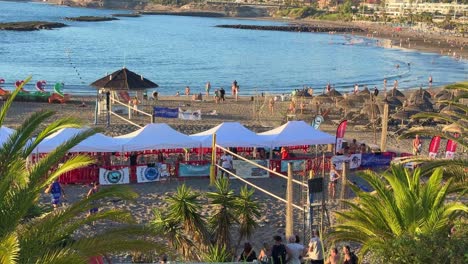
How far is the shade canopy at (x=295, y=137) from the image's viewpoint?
19406mm

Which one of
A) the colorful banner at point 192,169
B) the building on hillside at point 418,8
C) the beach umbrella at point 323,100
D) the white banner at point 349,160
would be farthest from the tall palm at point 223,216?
the building on hillside at point 418,8

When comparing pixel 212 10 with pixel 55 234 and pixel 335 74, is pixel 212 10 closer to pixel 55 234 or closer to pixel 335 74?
pixel 335 74

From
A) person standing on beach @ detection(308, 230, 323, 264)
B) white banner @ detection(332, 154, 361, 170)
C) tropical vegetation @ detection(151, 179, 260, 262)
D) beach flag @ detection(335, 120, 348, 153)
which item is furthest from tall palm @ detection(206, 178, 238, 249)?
beach flag @ detection(335, 120, 348, 153)

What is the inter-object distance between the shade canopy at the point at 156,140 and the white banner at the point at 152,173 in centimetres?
65

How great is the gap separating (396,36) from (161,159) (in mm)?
106189

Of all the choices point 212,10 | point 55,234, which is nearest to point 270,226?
point 55,234

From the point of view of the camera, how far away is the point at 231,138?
19.2m

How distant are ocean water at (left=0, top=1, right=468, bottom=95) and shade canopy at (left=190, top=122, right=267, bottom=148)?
81.2 ft

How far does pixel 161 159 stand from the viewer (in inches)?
752

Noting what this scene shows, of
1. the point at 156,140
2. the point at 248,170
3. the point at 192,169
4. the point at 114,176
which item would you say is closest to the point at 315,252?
the point at 248,170

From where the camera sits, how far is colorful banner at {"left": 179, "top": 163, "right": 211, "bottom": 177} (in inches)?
717

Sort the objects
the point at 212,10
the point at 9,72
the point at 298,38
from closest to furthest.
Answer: the point at 9,72
the point at 298,38
the point at 212,10

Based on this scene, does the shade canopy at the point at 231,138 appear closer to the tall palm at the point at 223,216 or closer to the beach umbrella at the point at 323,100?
the tall palm at the point at 223,216

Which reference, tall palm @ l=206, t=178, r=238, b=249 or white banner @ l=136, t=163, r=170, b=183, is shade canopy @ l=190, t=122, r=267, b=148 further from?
tall palm @ l=206, t=178, r=238, b=249
